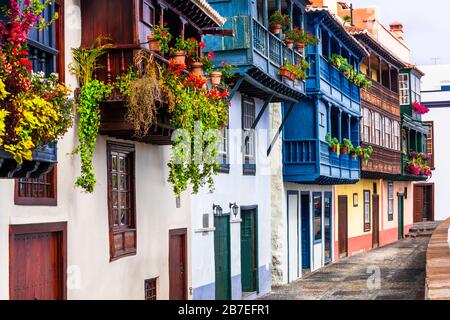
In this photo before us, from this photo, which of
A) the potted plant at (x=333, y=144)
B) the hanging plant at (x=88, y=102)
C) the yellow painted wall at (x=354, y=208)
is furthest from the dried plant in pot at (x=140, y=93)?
the yellow painted wall at (x=354, y=208)

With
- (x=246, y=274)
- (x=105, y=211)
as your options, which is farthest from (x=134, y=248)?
(x=246, y=274)

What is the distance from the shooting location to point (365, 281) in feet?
86.8

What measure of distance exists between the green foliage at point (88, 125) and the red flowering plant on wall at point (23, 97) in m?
2.51

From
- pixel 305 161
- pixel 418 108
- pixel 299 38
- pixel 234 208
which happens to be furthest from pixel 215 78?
pixel 418 108

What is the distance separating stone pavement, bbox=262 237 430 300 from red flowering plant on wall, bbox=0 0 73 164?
12610mm

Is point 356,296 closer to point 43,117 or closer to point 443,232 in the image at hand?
point 443,232

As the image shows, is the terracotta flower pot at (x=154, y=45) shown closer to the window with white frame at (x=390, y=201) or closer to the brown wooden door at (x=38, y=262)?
the brown wooden door at (x=38, y=262)

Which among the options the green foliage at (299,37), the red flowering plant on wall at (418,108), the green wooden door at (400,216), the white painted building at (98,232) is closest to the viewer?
the white painted building at (98,232)

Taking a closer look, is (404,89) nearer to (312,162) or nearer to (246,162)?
(312,162)

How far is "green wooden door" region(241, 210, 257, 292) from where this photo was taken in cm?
2294

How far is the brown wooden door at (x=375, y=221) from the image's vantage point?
40.9 meters

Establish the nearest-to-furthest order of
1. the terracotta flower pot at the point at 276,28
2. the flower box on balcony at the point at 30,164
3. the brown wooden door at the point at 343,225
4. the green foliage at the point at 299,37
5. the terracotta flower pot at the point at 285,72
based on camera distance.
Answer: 1. the flower box on balcony at the point at 30,164
2. the terracotta flower pot at the point at 285,72
3. the terracotta flower pot at the point at 276,28
4. the green foliage at the point at 299,37
5. the brown wooden door at the point at 343,225

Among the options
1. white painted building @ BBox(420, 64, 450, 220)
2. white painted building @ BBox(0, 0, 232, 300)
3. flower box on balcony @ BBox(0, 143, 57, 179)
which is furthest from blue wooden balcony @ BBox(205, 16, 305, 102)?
white painted building @ BBox(420, 64, 450, 220)

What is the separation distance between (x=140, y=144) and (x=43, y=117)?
241 inches
